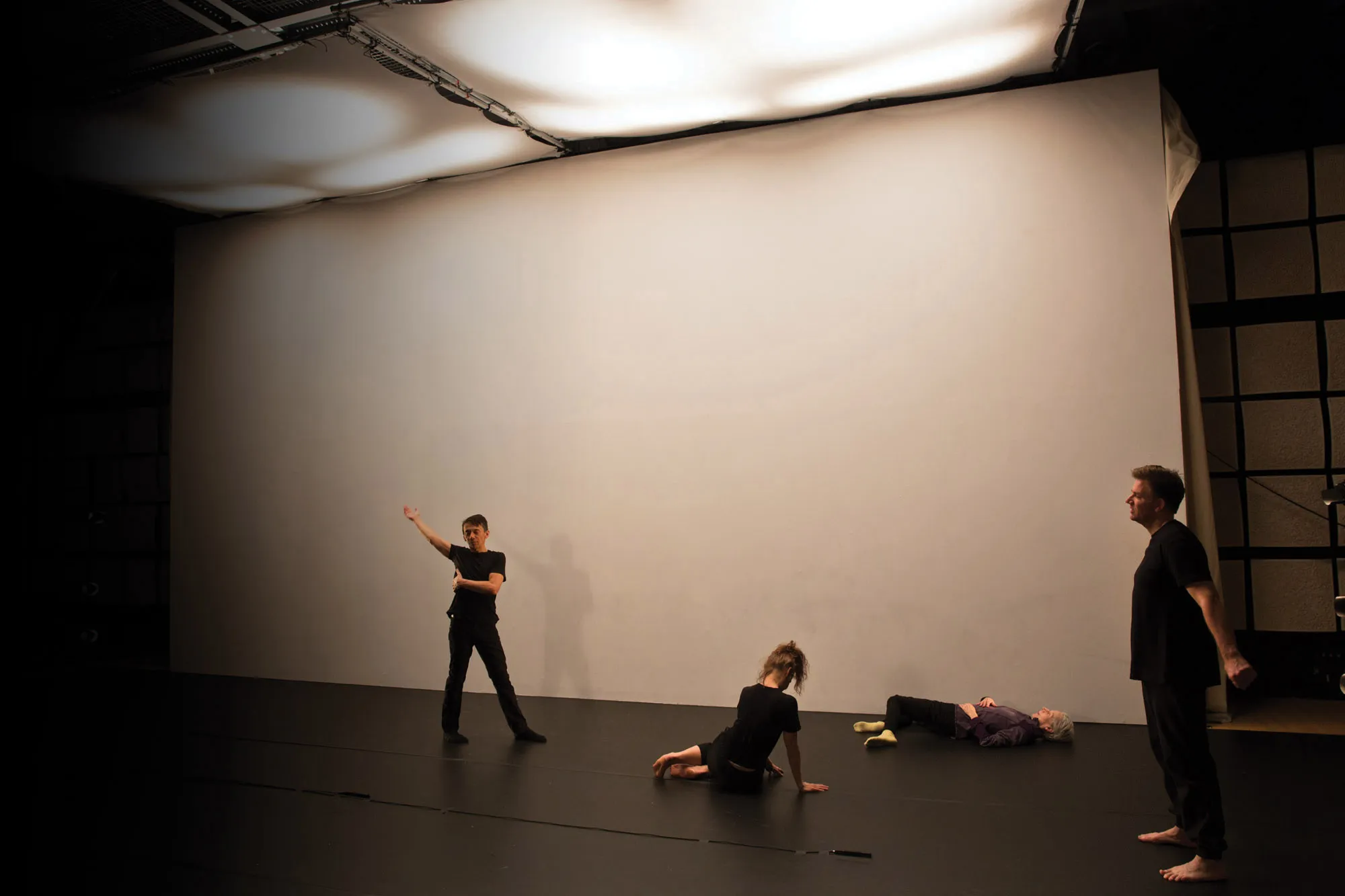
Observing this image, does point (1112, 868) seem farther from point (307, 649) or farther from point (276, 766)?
point (307, 649)

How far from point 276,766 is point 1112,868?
3910 mm

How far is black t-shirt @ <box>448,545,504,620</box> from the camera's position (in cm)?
544

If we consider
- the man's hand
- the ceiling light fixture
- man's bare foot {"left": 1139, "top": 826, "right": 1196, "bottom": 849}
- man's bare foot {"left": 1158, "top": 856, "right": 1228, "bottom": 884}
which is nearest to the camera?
the man's hand

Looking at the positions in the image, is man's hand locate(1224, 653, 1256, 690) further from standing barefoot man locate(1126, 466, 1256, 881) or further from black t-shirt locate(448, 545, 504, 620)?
black t-shirt locate(448, 545, 504, 620)

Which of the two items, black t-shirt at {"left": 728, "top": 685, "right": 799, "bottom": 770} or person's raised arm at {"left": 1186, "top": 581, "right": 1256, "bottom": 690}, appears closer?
person's raised arm at {"left": 1186, "top": 581, "right": 1256, "bottom": 690}

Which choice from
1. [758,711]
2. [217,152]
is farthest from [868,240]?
[217,152]

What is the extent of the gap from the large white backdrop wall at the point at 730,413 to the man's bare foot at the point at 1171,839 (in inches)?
80.8

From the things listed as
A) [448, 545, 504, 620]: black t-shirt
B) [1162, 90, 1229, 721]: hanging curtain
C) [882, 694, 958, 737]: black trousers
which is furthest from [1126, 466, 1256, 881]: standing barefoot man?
[448, 545, 504, 620]: black t-shirt

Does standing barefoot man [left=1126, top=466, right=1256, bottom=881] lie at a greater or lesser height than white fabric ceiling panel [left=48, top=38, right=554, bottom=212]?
lesser

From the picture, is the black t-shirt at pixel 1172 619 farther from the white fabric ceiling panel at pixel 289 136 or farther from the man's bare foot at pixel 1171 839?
the white fabric ceiling panel at pixel 289 136

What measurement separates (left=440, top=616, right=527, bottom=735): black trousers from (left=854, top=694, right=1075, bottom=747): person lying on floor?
2028 millimetres

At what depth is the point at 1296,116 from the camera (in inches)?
229

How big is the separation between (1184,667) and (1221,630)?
198 mm

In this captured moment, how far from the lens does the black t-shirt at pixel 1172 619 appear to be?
3.04m
